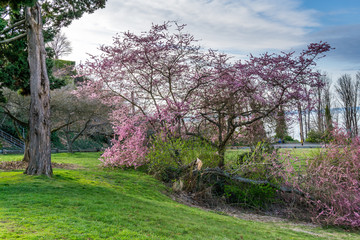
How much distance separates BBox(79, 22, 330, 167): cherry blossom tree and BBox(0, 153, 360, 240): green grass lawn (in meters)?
3.88

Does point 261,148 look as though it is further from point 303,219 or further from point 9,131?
point 9,131

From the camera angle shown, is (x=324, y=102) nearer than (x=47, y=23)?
No

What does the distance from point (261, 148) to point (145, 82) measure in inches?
202

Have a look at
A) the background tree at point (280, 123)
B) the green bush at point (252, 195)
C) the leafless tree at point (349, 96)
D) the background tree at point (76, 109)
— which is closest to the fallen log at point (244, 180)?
the green bush at point (252, 195)

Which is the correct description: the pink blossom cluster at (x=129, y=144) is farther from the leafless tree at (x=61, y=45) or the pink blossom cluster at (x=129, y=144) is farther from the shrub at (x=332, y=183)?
the leafless tree at (x=61, y=45)

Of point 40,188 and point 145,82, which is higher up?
point 145,82

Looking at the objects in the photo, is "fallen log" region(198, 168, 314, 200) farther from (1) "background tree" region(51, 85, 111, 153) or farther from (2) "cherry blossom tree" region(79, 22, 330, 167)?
(1) "background tree" region(51, 85, 111, 153)

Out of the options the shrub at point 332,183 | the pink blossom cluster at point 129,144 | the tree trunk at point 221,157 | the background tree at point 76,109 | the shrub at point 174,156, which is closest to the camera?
the shrub at point 332,183

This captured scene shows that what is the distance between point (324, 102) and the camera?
3759 cm

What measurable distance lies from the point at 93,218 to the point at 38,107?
542cm

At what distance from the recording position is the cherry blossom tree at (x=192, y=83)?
1102 centimetres

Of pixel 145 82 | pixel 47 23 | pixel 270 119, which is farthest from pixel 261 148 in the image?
pixel 47 23

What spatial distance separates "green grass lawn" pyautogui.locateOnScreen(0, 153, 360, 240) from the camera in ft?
14.0

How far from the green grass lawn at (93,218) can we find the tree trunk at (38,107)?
1.98 feet
